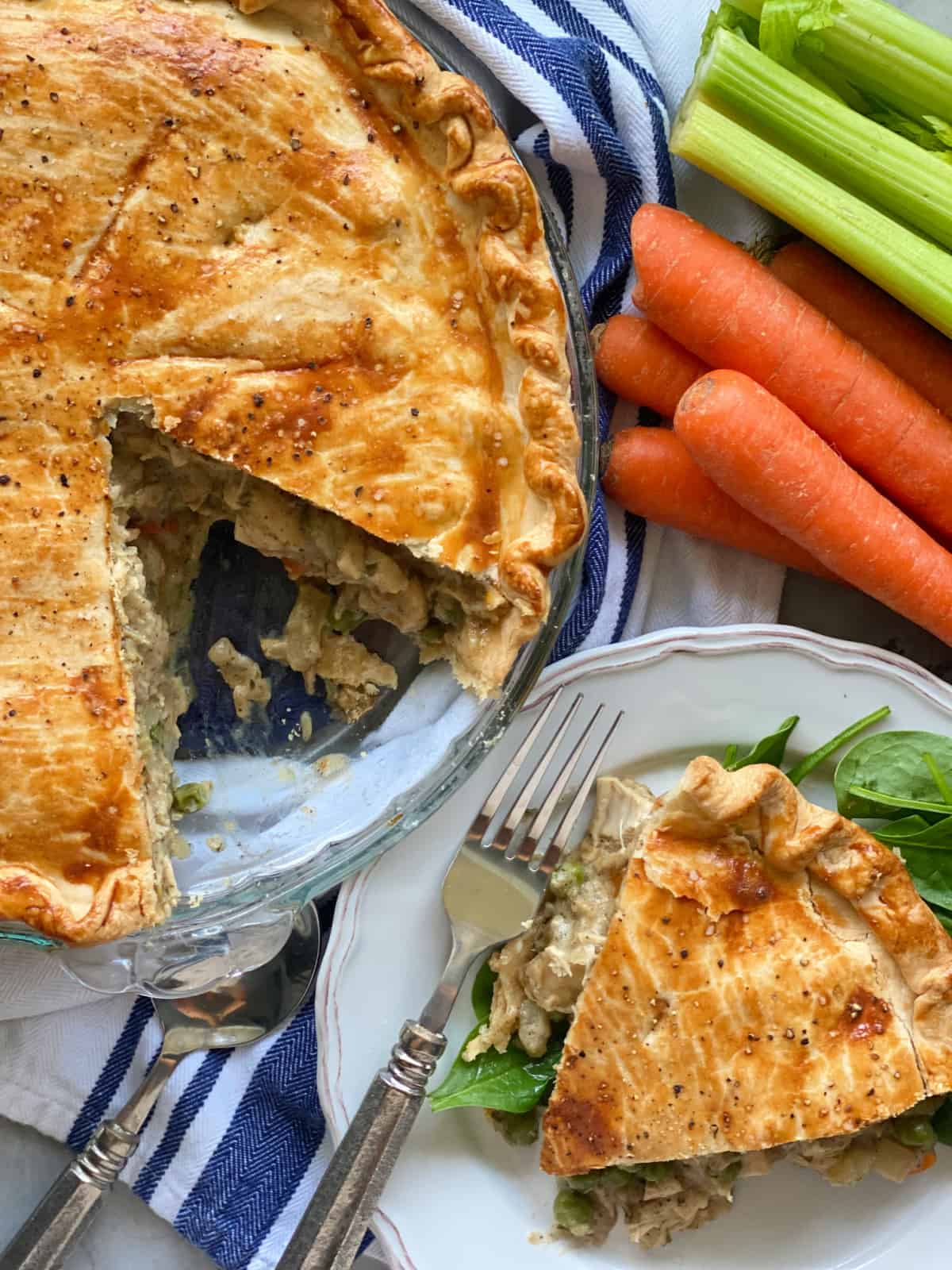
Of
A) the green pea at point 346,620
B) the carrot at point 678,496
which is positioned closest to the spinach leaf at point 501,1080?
the green pea at point 346,620

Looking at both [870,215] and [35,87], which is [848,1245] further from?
[35,87]

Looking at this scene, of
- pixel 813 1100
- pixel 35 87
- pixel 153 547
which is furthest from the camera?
pixel 153 547

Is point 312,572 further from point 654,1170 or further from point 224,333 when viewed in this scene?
point 654,1170

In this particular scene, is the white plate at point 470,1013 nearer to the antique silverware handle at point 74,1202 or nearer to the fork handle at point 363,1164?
the fork handle at point 363,1164

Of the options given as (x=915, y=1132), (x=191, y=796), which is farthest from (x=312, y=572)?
(x=915, y=1132)

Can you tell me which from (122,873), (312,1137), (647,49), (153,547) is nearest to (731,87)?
Answer: (647,49)

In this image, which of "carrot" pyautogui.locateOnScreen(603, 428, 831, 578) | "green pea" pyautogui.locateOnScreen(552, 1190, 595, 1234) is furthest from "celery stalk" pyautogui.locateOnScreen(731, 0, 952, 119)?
"green pea" pyautogui.locateOnScreen(552, 1190, 595, 1234)

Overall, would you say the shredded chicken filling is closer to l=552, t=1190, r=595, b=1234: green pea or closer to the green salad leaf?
the green salad leaf
